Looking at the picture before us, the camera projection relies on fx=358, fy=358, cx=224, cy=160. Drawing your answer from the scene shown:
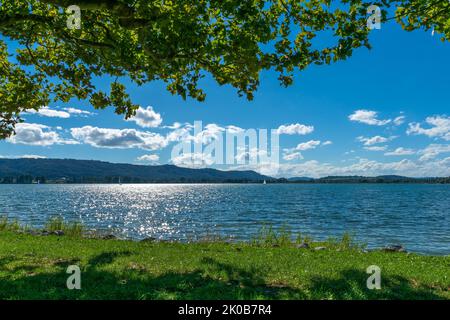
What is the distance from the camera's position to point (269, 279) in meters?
12.5

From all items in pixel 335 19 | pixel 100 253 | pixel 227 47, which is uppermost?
pixel 335 19

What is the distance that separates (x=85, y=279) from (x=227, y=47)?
9850 mm

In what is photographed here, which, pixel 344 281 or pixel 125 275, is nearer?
pixel 344 281

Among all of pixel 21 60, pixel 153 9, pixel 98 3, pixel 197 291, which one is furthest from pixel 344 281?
pixel 21 60

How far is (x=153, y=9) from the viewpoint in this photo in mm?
13273

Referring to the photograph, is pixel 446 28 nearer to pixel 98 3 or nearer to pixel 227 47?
pixel 227 47

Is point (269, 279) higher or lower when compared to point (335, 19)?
lower

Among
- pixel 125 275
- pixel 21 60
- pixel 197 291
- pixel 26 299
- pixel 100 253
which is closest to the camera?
pixel 26 299

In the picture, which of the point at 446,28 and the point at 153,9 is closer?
the point at 153,9

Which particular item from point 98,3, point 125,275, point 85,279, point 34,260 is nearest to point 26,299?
point 85,279

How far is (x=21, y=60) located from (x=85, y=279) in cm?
1421

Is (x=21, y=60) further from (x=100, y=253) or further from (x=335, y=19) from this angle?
(x=335, y=19)

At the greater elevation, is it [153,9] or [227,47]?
[153,9]
